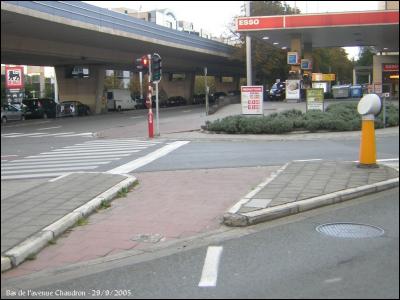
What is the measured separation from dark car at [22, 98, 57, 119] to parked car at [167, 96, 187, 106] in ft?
92.2

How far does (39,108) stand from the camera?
4647 centimetres

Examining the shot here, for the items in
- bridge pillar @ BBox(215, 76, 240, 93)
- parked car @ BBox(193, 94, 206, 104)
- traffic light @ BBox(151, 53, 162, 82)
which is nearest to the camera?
traffic light @ BBox(151, 53, 162, 82)

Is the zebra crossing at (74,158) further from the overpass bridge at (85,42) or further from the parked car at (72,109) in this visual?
the parked car at (72,109)


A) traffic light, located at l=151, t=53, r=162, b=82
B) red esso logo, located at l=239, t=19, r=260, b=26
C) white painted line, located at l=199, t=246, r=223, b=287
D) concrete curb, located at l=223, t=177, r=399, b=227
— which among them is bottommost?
white painted line, located at l=199, t=246, r=223, b=287

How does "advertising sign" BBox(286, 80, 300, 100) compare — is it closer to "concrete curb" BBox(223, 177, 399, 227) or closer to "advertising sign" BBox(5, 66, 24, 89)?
"advertising sign" BBox(5, 66, 24, 89)

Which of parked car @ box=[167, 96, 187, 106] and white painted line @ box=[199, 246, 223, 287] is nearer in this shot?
white painted line @ box=[199, 246, 223, 287]

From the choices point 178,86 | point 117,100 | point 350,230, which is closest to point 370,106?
point 350,230

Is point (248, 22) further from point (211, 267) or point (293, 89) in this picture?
point (211, 267)

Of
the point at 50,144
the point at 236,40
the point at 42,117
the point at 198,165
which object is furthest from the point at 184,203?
the point at 236,40

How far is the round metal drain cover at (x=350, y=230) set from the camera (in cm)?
650

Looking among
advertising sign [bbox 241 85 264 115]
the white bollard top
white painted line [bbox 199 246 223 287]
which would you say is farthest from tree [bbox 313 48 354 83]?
white painted line [bbox 199 246 223 287]

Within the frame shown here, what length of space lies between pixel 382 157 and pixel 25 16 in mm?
21179

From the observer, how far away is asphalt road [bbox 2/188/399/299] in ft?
15.4

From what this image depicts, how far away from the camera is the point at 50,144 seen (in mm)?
21000
